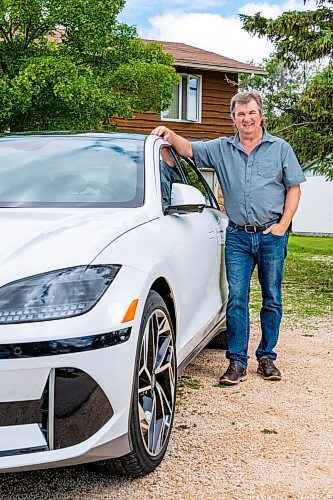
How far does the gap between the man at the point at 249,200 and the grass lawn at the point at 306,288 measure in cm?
322

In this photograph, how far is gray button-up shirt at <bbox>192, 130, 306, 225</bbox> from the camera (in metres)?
4.79

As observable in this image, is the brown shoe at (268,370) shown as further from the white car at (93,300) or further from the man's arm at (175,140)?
the man's arm at (175,140)

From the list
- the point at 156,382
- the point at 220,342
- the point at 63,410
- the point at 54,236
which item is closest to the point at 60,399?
the point at 63,410

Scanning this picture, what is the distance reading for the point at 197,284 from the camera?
4.21 m

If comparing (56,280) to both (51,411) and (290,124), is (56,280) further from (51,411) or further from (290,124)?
(290,124)

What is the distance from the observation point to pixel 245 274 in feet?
16.2

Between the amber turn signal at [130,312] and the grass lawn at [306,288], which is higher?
the amber turn signal at [130,312]

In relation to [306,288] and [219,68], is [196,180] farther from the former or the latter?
[219,68]

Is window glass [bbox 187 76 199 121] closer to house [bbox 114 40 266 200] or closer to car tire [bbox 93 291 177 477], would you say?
house [bbox 114 40 266 200]

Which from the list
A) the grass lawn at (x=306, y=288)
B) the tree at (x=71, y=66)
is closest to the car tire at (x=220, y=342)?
the grass lawn at (x=306, y=288)

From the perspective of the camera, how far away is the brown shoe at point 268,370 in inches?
198

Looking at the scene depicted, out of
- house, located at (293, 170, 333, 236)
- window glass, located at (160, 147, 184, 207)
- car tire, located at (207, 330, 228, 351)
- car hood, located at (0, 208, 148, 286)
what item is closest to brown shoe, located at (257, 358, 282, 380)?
car tire, located at (207, 330, 228, 351)

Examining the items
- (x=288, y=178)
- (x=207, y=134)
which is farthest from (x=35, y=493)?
(x=207, y=134)

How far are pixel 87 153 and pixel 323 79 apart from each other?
7.13m
